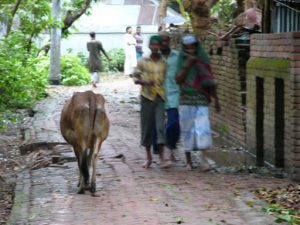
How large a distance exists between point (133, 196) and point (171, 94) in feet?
8.17

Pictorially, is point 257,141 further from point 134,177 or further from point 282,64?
point 134,177

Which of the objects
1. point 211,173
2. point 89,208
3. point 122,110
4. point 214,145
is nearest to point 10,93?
point 122,110

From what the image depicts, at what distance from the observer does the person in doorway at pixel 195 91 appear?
34.3ft

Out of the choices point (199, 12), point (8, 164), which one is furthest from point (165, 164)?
point (199, 12)

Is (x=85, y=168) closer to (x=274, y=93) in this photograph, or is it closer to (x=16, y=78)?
(x=274, y=93)

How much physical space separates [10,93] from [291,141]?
380 inches

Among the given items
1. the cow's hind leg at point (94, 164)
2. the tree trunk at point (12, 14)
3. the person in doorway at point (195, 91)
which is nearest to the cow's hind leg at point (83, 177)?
the cow's hind leg at point (94, 164)

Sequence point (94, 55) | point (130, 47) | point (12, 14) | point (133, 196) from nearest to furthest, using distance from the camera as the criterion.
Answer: point (133, 196) < point (12, 14) < point (94, 55) < point (130, 47)

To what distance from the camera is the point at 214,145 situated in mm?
14203

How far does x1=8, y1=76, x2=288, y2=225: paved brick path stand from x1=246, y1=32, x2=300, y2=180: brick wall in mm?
665

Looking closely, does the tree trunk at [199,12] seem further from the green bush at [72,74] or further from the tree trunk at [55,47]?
the green bush at [72,74]

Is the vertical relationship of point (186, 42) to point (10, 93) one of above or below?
above

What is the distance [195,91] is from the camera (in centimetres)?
1048

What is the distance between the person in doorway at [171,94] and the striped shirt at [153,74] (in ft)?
0.34
